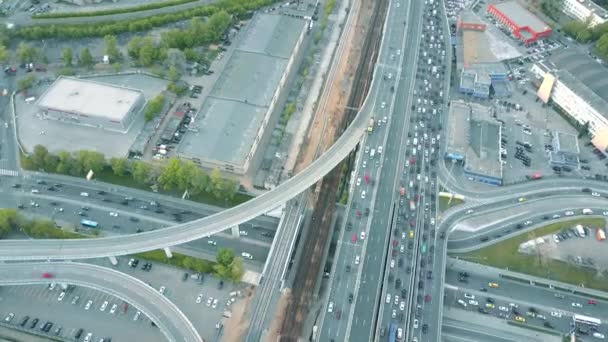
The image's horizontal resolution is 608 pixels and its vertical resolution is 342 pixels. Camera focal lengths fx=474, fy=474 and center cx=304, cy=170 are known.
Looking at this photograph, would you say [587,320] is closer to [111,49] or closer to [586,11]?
[586,11]

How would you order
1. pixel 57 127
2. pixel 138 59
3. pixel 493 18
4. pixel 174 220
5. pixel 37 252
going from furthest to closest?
1. pixel 493 18
2. pixel 138 59
3. pixel 57 127
4. pixel 174 220
5. pixel 37 252

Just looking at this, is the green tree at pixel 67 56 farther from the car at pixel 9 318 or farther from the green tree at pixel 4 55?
the car at pixel 9 318

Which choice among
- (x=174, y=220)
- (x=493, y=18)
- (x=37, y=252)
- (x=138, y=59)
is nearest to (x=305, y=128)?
(x=174, y=220)

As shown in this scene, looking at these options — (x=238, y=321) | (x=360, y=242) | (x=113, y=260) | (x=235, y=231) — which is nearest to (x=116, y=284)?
(x=113, y=260)

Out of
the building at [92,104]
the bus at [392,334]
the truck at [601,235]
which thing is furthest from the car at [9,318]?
the truck at [601,235]

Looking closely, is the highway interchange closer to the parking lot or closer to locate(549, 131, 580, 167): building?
locate(549, 131, 580, 167): building

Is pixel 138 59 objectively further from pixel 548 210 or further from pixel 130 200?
pixel 548 210
